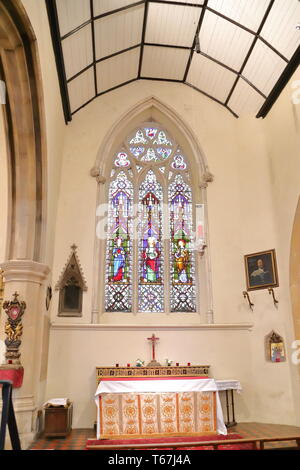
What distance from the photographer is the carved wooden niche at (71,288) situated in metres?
7.96

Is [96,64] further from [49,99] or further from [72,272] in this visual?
[72,272]

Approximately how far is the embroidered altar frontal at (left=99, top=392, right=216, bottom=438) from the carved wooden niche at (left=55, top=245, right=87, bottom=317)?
2.32m

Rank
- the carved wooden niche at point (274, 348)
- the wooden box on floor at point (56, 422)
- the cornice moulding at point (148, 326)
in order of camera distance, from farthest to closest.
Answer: the cornice moulding at point (148, 326), the carved wooden niche at point (274, 348), the wooden box on floor at point (56, 422)

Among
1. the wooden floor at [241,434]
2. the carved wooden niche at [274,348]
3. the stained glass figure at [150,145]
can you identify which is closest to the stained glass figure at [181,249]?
the stained glass figure at [150,145]

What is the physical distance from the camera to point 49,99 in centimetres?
684

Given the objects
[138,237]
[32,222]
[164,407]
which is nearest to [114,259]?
[138,237]

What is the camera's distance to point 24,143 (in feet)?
21.0

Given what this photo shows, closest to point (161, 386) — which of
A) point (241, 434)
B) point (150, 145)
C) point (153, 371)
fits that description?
point (153, 371)

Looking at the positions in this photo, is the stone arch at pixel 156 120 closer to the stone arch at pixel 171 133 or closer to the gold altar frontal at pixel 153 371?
the stone arch at pixel 171 133

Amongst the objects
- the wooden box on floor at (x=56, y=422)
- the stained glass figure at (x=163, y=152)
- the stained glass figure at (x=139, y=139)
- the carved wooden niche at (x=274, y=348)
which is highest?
the stained glass figure at (x=139, y=139)

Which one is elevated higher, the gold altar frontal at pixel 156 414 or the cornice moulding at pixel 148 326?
the cornice moulding at pixel 148 326

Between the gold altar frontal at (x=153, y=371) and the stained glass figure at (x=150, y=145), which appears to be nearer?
the gold altar frontal at (x=153, y=371)

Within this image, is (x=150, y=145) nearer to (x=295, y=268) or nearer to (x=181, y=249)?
(x=181, y=249)

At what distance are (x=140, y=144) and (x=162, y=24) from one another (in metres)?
2.74
